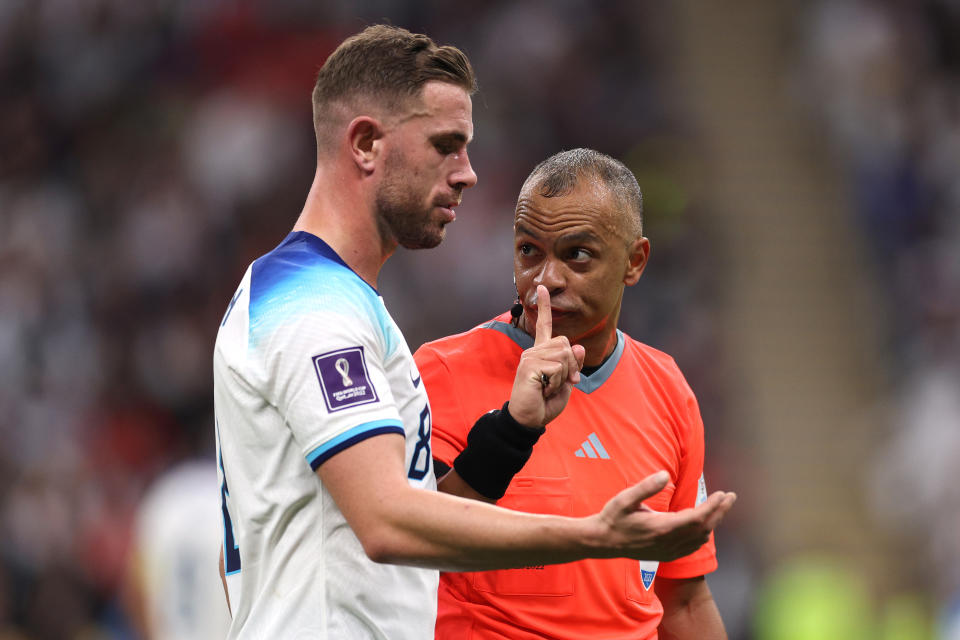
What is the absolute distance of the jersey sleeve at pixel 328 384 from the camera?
256 centimetres

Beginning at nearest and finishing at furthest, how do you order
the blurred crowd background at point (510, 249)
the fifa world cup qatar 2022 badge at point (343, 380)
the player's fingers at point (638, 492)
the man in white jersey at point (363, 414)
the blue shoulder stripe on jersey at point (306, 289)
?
the player's fingers at point (638, 492), the man in white jersey at point (363, 414), the fifa world cup qatar 2022 badge at point (343, 380), the blue shoulder stripe on jersey at point (306, 289), the blurred crowd background at point (510, 249)

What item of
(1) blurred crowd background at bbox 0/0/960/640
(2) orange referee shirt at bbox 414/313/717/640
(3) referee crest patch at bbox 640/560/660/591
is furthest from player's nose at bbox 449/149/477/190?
(1) blurred crowd background at bbox 0/0/960/640

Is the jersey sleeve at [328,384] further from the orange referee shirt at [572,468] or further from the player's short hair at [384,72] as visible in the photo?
the orange referee shirt at [572,468]

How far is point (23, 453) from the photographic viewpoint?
32.5ft

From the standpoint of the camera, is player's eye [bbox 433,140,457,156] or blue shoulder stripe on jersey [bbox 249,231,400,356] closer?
blue shoulder stripe on jersey [bbox 249,231,400,356]

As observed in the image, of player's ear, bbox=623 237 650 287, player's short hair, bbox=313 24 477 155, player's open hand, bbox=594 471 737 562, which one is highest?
player's short hair, bbox=313 24 477 155

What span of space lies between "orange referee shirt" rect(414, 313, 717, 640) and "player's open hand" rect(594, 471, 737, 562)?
0.93 m

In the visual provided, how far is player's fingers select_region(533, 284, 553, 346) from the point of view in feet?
10.3

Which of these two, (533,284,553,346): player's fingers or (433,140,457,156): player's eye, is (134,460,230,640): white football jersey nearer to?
(533,284,553,346): player's fingers

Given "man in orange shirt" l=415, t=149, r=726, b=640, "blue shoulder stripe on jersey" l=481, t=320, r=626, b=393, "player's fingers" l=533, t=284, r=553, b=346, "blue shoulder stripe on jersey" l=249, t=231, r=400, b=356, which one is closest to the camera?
"blue shoulder stripe on jersey" l=249, t=231, r=400, b=356

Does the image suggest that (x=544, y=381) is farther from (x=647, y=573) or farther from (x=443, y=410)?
(x=647, y=573)

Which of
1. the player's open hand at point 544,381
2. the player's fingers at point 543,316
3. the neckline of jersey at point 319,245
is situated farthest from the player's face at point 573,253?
the neckline of jersey at point 319,245

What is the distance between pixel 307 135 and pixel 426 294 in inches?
77.0

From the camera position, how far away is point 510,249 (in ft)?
35.3
